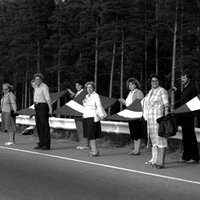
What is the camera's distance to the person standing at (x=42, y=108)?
1186 cm

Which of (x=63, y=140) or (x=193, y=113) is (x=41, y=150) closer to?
(x=63, y=140)

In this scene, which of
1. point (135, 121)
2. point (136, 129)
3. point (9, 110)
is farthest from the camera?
point (9, 110)

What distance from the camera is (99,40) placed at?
5778 cm

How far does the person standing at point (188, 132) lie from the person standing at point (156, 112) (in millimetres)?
871

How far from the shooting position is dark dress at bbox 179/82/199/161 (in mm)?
9742

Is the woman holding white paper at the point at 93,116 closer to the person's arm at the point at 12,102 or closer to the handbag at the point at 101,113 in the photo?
the handbag at the point at 101,113

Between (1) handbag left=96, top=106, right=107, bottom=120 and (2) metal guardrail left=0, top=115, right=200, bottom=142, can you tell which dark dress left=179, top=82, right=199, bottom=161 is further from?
(1) handbag left=96, top=106, right=107, bottom=120

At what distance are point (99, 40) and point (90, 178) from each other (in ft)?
166

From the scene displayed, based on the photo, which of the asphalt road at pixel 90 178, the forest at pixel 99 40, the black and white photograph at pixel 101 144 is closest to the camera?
the asphalt road at pixel 90 178

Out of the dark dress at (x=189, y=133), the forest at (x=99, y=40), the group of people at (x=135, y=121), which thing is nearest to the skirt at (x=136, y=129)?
the group of people at (x=135, y=121)

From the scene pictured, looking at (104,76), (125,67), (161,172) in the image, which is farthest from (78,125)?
(104,76)

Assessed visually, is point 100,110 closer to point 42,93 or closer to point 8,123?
point 42,93

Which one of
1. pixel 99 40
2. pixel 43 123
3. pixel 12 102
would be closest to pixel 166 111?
pixel 43 123

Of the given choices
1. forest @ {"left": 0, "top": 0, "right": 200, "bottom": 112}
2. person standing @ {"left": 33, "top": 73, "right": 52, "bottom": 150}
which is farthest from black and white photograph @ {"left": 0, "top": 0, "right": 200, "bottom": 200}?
forest @ {"left": 0, "top": 0, "right": 200, "bottom": 112}
